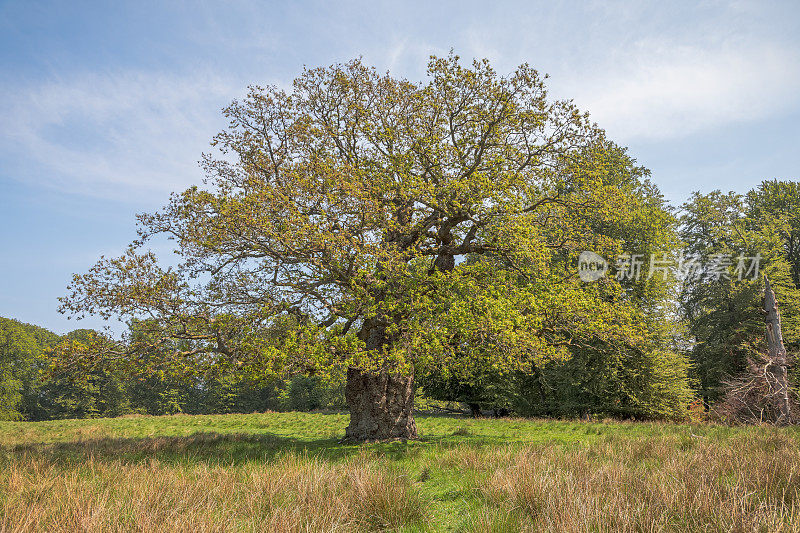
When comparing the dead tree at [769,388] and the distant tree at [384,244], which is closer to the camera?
the distant tree at [384,244]

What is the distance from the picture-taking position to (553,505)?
468cm

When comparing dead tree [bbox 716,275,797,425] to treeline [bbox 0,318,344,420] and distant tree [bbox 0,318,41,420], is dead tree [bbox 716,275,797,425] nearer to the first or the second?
treeline [bbox 0,318,344,420]

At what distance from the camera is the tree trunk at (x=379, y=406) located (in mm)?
14875

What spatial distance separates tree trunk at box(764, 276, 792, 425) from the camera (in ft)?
54.7

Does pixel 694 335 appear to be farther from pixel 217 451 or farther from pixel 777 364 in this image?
pixel 217 451

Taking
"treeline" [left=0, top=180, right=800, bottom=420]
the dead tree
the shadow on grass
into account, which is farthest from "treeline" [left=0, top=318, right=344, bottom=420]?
the dead tree

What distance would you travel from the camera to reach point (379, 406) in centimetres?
1494

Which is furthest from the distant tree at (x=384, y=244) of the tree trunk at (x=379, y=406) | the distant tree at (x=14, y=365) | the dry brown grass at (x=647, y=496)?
the distant tree at (x=14, y=365)

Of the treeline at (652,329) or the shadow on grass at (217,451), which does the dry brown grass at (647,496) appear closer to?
the shadow on grass at (217,451)

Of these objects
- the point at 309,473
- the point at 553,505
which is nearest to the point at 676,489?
the point at 553,505

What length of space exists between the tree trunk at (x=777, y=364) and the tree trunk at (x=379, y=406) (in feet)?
46.2

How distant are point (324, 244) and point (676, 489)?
828 centimetres

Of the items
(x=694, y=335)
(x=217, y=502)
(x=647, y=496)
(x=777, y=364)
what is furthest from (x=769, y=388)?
(x=217, y=502)

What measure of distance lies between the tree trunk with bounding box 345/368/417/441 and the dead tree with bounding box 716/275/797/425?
12782mm
